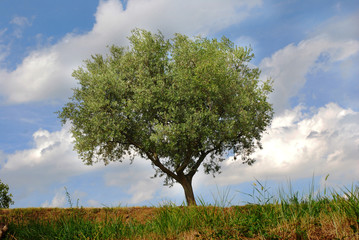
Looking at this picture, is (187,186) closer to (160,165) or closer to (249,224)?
(160,165)

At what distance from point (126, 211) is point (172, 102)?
8.99 m

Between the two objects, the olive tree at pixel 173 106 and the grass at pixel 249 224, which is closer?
the grass at pixel 249 224

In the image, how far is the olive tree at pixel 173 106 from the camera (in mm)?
21438

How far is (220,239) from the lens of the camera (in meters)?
7.15

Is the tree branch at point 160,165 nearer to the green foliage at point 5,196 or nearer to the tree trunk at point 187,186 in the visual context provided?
the tree trunk at point 187,186

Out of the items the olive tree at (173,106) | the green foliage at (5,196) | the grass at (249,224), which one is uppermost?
the olive tree at (173,106)

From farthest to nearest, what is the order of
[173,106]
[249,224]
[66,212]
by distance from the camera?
[173,106]
[66,212]
[249,224]

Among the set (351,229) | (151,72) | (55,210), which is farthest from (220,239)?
(151,72)

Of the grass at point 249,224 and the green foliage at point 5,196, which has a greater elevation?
the green foliage at point 5,196

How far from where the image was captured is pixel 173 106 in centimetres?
2136

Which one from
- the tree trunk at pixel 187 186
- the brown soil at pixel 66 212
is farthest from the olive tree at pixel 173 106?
the brown soil at pixel 66 212

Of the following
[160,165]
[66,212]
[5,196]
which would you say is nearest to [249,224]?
[66,212]

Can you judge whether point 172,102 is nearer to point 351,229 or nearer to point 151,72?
point 151,72

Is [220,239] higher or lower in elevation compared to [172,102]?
lower
